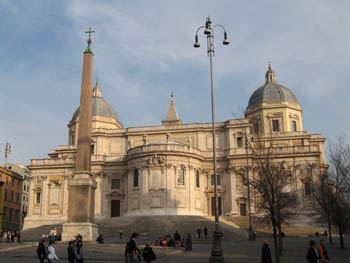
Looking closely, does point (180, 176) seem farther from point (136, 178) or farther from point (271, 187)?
point (271, 187)

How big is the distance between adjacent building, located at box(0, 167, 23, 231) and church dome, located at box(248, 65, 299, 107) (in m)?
43.8

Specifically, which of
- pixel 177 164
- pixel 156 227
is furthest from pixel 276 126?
pixel 156 227

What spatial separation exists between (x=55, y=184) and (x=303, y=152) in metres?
37.0

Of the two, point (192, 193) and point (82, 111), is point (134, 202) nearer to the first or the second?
point (192, 193)

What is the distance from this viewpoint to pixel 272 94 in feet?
229

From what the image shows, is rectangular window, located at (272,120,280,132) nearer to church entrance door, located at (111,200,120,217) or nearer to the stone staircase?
the stone staircase

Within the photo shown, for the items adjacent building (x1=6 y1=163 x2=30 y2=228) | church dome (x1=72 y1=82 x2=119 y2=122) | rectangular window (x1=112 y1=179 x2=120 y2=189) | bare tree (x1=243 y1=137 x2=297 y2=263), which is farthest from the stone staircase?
adjacent building (x1=6 y1=163 x2=30 y2=228)

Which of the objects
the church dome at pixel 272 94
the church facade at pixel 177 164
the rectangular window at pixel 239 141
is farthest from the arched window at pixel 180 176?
the church dome at pixel 272 94

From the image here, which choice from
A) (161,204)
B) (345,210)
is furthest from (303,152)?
(345,210)

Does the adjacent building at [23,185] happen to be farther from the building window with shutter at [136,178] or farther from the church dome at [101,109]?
the building window with shutter at [136,178]

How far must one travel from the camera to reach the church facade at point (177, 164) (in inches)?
2165

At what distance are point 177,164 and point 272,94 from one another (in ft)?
79.0

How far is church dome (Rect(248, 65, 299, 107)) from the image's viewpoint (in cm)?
6944

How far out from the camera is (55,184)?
6375 cm
